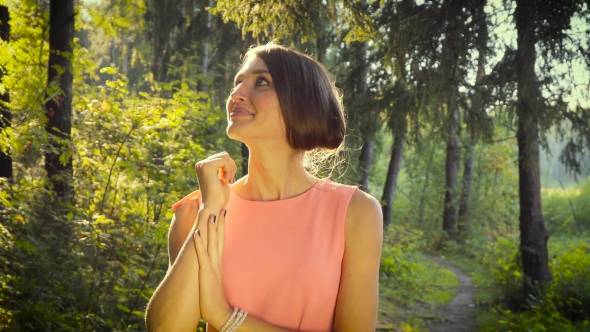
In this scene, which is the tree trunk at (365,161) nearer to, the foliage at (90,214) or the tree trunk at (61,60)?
the foliage at (90,214)

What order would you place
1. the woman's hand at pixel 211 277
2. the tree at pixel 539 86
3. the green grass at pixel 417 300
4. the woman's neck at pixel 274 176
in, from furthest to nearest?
the green grass at pixel 417 300 → the tree at pixel 539 86 → the woman's neck at pixel 274 176 → the woman's hand at pixel 211 277

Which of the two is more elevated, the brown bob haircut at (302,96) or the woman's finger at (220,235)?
the brown bob haircut at (302,96)

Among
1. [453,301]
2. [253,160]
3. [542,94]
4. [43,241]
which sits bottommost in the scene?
[453,301]

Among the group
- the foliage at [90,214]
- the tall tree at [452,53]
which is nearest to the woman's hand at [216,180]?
the foliage at [90,214]

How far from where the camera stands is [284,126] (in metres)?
2.09

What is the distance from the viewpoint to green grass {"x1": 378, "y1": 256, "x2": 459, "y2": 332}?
822cm

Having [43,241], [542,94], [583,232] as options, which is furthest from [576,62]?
[583,232]

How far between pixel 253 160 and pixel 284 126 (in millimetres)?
186

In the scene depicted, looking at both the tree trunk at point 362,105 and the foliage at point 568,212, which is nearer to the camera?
the tree trunk at point 362,105

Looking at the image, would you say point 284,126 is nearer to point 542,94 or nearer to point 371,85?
point 542,94

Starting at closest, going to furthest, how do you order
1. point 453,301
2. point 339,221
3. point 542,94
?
1. point 339,221
2. point 542,94
3. point 453,301

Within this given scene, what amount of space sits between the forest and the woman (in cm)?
49

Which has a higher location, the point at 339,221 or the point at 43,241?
the point at 339,221

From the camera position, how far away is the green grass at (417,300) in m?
8.22
